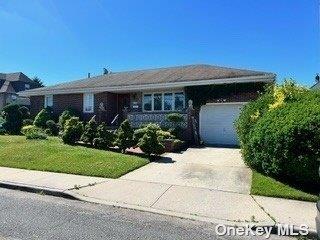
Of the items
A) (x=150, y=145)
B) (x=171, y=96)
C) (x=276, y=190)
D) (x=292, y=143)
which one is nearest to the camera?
(x=276, y=190)

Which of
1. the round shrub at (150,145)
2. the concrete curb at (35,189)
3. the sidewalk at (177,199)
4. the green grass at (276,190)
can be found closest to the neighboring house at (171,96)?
the round shrub at (150,145)

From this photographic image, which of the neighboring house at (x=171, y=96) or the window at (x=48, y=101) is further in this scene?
the window at (x=48, y=101)

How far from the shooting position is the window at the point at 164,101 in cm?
2188

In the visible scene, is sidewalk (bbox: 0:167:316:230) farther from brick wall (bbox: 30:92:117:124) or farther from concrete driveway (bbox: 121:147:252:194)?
brick wall (bbox: 30:92:117:124)

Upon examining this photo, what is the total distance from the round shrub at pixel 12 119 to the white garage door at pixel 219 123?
15009 mm

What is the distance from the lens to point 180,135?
750 inches

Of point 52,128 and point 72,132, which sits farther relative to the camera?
point 52,128

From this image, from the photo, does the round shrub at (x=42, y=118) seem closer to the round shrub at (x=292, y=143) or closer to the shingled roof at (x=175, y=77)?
the shingled roof at (x=175, y=77)

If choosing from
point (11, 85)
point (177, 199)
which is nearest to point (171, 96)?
point (177, 199)

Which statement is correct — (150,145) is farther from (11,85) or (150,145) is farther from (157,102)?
(11,85)

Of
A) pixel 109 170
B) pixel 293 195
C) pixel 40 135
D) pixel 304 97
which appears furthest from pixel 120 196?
pixel 40 135

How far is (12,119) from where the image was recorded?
25500 millimetres

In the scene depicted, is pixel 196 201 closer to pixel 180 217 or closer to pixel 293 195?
pixel 180 217

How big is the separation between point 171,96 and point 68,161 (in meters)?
11.6
